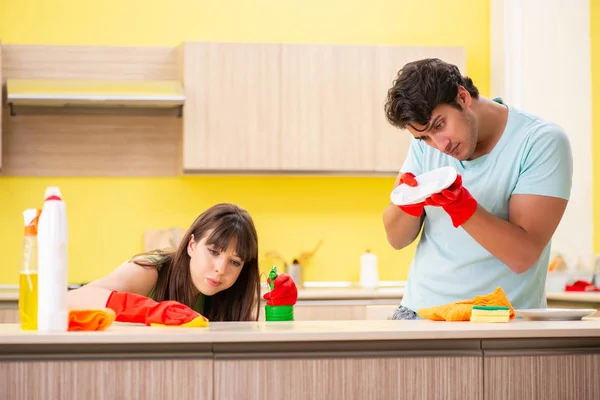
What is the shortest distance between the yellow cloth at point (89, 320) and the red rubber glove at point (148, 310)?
0.21 m

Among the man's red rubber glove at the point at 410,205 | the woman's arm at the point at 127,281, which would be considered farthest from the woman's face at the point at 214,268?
the man's red rubber glove at the point at 410,205

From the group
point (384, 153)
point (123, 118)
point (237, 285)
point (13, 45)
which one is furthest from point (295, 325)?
point (13, 45)

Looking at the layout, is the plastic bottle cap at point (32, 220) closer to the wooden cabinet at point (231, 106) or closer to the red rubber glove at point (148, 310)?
the red rubber glove at point (148, 310)

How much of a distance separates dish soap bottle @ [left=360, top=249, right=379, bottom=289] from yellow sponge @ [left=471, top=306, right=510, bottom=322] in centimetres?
289

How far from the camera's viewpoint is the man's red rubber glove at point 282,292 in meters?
2.30

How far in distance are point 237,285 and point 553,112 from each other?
297 centimetres

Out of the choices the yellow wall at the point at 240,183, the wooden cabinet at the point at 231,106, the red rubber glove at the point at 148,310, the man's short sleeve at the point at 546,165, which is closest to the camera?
the red rubber glove at the point at 148,310

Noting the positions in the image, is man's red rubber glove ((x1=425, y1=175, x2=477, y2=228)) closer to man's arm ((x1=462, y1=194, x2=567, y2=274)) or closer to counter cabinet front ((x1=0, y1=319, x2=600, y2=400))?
man's arm ((x1=462, y1=194, x2=567, y2=274))

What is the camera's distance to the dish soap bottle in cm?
500

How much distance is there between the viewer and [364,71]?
4.83 meters

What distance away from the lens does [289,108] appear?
4.75 meters

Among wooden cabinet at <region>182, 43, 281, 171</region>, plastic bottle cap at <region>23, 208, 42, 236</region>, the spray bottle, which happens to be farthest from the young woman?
wooden cabinet at <region>182, 43, 281, 171</region>

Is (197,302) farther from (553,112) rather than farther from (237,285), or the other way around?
(553,112)

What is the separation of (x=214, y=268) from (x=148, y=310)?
0.53 m
